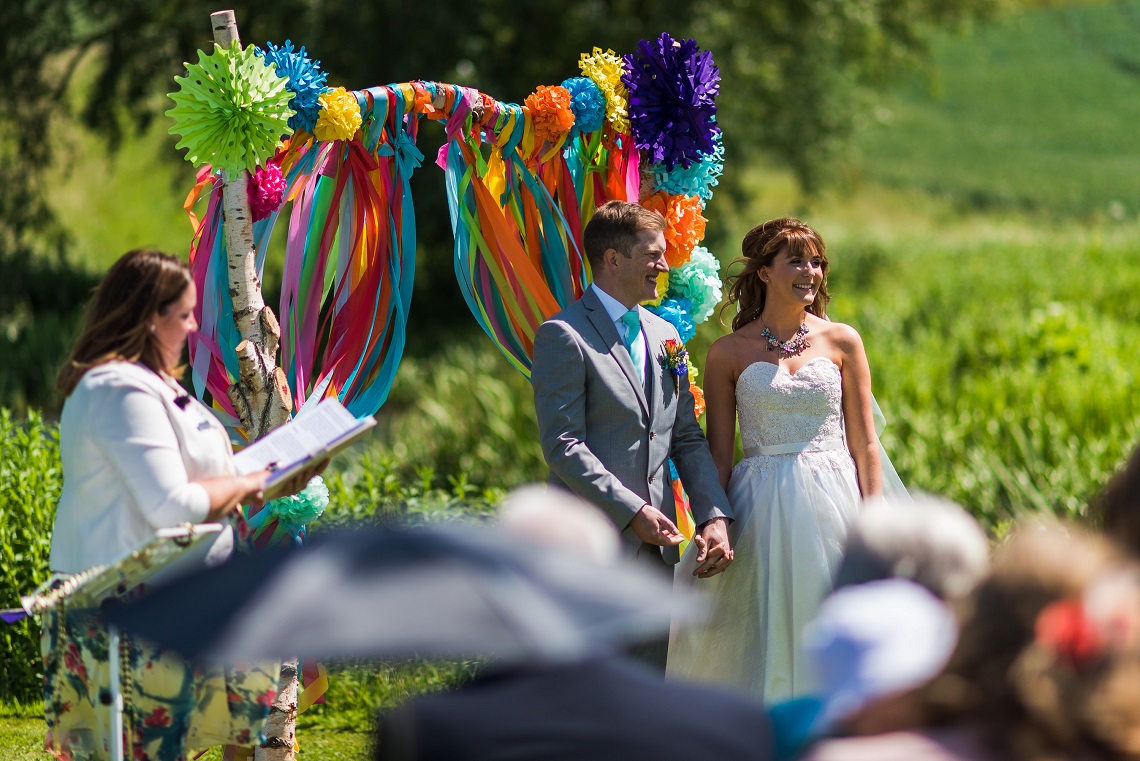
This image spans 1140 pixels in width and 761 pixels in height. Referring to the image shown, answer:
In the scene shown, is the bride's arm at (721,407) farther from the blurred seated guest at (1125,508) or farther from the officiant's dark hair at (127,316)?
the officiant's dark hair at (127,316)

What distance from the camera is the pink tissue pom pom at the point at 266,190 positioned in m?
3.97

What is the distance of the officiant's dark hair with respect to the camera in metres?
2.89

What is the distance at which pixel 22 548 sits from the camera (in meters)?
5.48

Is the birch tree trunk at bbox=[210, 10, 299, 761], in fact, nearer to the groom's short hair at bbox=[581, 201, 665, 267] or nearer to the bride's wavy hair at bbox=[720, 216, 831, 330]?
the groom's short hair at bbox=[581, 201, 665, 267]

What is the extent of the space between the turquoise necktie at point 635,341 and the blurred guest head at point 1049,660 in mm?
2176

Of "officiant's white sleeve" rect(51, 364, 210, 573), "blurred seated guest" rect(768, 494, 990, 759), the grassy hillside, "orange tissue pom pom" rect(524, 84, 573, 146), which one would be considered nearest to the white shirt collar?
"orange tissue pom pom" rect(524, 84, 573, 146)

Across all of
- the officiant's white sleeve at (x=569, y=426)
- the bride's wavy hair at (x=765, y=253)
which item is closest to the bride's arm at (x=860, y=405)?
the bride's wavy hair at (x=765, y=253)

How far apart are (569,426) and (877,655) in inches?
78.5

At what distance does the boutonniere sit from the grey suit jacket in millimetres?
13

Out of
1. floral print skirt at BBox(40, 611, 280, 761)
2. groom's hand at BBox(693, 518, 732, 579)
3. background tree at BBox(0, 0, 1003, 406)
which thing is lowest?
groom's hand at BBox(693, 518, 732, 579)

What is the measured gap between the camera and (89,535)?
2873 mm

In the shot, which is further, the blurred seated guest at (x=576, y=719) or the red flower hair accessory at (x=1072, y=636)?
the blurred seated guest at (x=576, y=719)

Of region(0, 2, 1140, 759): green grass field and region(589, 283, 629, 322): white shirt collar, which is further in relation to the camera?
region(0, 2, 1140, 759): green grass field

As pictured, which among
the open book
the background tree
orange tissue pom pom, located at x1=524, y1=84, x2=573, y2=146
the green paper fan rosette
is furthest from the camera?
the background tree
